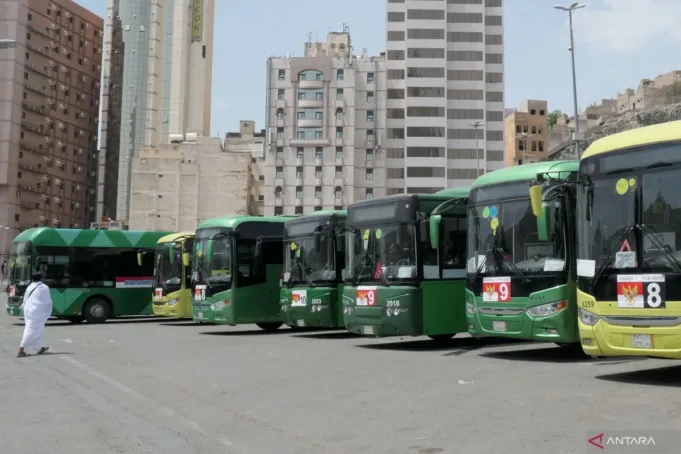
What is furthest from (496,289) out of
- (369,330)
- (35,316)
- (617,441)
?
(35,316)

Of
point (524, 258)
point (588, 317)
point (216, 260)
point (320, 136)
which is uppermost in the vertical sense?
point (320, 136)

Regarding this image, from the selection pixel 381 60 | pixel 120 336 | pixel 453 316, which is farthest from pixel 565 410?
pixel 381 60

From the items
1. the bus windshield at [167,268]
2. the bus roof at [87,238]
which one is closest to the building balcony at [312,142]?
the bus roof at [87,238]

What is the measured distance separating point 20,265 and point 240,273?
1011 cm

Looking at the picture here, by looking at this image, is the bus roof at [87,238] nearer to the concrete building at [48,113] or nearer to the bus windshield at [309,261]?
the bus windshield at [309,261]

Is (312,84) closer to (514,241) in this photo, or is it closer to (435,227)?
(435,227)

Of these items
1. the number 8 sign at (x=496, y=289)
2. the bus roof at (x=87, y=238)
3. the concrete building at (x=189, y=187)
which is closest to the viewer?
the number 8 sign at (x=496, y=289)

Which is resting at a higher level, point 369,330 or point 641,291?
point 641,291

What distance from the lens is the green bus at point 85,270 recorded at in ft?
89.9

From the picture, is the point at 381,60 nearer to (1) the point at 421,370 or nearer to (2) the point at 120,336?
(2) the point at 120,336

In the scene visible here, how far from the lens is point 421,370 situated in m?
12.2

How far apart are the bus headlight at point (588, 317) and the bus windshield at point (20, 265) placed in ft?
69.9

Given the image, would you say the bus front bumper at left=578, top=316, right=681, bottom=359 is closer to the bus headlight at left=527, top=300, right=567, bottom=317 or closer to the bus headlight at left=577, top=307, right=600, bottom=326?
the bus headlight at left=577, top=307, right=600, bottom=326

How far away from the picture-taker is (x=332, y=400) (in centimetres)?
958
